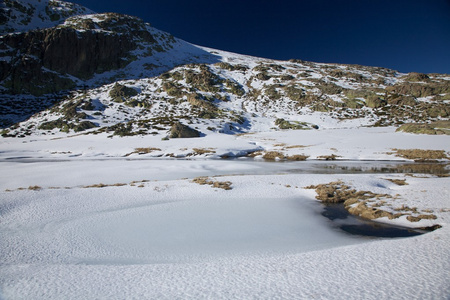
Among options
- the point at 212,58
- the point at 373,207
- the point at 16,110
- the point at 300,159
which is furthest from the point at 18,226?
the point at 212,58

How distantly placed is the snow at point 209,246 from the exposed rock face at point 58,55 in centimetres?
8830

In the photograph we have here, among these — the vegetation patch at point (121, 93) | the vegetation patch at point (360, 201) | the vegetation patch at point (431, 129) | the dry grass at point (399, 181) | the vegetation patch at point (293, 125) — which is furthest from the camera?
the vegetation patch at point (121, 93)

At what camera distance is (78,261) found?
14.9ft

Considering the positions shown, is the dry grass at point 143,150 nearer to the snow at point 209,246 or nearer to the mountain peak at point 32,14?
the snow at point 209,246

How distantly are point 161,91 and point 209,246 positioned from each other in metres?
72.7

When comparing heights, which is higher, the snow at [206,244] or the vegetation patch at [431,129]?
the vegetation patch at [431,129]

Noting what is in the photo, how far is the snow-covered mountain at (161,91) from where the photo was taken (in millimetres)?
48750

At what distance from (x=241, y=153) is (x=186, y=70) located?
2750 inches

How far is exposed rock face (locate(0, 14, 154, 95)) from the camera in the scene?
245 ft

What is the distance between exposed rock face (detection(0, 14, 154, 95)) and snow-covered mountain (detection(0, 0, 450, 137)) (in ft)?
1.17

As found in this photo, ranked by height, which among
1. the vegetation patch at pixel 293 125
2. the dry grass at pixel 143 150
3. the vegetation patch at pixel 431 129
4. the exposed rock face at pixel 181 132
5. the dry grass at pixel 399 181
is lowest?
the dry grass at pixel 399 181

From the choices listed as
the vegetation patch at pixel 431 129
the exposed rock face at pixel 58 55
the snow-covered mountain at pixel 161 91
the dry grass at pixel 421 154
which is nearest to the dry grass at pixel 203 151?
the snow-covered mountain at pixel 161 91

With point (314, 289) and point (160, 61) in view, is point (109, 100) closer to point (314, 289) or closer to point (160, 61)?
point (160, 61)

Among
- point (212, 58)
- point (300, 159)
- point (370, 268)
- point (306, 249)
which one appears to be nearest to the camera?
point (370, 268)
